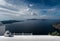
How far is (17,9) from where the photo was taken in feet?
19.4

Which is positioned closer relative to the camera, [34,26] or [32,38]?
[32,38]

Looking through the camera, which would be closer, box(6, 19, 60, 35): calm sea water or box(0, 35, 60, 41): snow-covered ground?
box(0, 35, 60, 41): snow-covered ground

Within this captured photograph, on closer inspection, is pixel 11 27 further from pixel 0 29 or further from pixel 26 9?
pixel 26 9

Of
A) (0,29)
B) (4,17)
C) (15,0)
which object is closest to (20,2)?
(15,0)

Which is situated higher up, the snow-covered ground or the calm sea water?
the calm sea water

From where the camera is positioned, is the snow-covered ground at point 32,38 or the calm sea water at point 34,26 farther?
the calm sea water at point 34,26

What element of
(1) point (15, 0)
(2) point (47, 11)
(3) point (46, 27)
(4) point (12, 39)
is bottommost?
(4) point (12, 39)

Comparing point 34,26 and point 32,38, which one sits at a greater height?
point 34,26

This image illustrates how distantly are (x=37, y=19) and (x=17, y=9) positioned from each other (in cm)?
70

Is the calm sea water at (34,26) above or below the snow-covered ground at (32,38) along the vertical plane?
above

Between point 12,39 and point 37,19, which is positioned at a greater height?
point 37,19

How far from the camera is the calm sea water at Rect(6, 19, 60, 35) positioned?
19.3 feet

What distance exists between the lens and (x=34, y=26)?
5918 millimetres

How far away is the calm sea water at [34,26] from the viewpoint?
588cm
